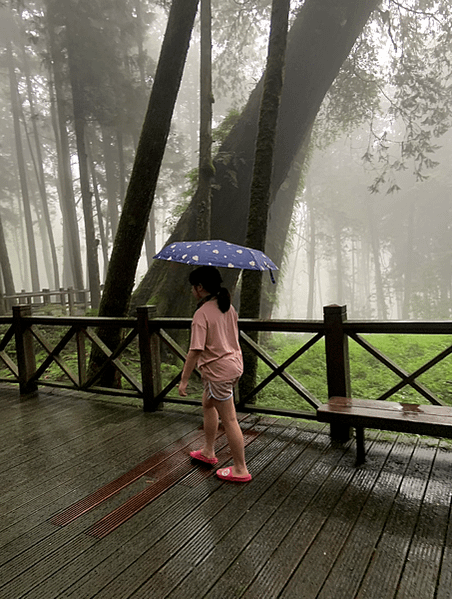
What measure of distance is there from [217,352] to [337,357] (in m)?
1.50

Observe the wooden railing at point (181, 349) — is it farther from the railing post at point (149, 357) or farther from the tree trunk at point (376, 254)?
the tree trunk at point (376, 254)

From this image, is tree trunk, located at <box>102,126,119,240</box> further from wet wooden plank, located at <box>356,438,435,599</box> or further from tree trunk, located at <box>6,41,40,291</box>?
wet wooden plank, located at <box>356,438,435,599</box>

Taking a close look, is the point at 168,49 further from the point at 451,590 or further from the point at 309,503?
the point at 451,590

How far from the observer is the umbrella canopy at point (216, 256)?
3.09 meters

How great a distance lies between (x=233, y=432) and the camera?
3301mm

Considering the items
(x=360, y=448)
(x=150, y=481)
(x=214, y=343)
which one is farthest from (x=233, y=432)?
(x=360, y=448)

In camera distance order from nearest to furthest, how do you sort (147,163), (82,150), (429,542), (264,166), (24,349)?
(429,542) → (264,166) → (24,349) → (147,163) → (82,150)

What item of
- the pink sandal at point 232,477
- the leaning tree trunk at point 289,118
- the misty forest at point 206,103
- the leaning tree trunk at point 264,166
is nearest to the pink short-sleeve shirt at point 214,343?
the pink sandal at point 232,477

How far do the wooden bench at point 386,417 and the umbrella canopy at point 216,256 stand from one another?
1351 millimetres

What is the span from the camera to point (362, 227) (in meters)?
34.9

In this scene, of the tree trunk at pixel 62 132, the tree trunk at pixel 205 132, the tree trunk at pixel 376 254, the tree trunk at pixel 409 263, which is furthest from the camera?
the tree trunk at pixel 376 254

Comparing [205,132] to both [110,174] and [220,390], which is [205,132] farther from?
[110,174]

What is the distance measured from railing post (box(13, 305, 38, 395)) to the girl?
407 cm

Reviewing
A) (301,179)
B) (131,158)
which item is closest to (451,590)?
(301,179)
